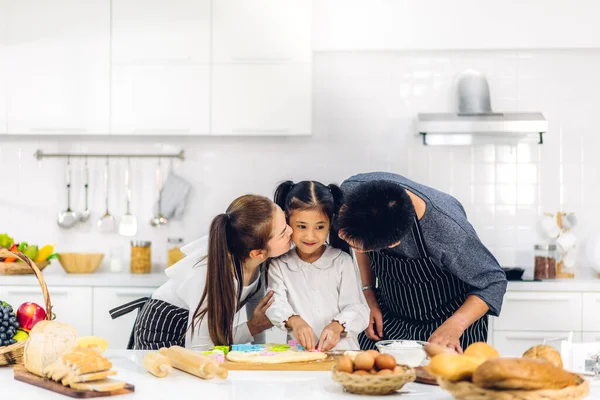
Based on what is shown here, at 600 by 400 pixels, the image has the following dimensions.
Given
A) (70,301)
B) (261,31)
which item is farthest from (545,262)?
(70,301)

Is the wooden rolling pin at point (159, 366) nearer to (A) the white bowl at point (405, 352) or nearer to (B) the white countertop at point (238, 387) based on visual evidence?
(B) the white countertop at point (238, 387)

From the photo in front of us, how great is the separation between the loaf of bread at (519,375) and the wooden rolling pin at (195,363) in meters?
0.61

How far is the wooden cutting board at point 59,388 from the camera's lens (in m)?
1.57

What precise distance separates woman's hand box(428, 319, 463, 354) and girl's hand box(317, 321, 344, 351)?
30cm

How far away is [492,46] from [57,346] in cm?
315

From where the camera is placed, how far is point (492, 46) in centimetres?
418

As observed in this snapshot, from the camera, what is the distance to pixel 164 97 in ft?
13.4

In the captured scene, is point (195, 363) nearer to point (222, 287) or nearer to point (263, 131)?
point (222, 287)

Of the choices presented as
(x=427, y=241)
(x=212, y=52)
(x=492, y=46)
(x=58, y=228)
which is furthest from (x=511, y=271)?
(x=58, y=228)

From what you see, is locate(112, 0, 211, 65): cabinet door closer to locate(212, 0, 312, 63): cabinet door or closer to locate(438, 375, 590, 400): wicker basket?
locate(212, 0, 312, 63): cabinet door

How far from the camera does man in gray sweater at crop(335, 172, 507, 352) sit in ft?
6.42

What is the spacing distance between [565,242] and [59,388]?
10.2 ft

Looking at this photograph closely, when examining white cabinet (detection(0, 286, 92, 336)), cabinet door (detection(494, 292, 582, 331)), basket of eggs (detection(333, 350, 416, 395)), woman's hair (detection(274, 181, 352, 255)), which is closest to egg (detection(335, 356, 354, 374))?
basket of eggs (detection(333, 350, 416, 395))

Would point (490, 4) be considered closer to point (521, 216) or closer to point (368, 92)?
point (368, 92)
